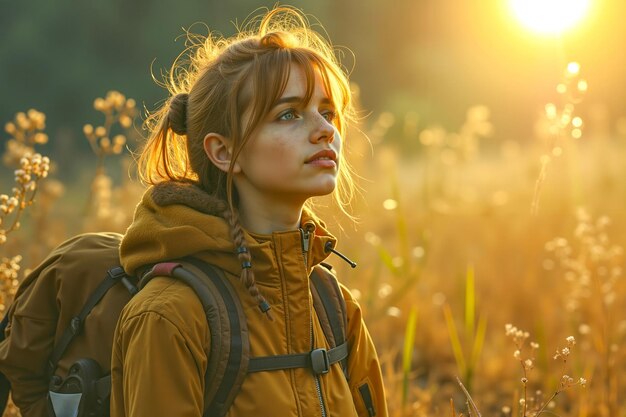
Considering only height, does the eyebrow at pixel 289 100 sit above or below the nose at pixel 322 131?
above

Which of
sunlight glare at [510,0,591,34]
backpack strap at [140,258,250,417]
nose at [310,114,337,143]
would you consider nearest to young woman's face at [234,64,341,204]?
nose at [310,114,337,143]

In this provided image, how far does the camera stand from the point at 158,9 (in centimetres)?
2480

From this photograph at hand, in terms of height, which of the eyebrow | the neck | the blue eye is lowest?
the neck

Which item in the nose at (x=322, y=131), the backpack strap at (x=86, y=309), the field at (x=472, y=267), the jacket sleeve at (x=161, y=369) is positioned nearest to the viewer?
the jacket sleeve at (x=161, y=369)

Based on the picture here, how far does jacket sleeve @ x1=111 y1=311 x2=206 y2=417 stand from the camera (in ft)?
6.27

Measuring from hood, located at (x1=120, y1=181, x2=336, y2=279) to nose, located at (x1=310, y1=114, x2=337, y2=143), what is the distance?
0.89 feet

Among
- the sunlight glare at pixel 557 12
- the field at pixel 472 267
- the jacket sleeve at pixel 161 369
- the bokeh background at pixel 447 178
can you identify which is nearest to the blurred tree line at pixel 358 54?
the bokeh background at pixel 447 178

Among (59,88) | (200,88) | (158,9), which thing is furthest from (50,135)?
(200,88)

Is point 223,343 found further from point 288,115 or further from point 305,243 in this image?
point 288,115

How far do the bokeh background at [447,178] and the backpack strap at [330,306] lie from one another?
0.52 m

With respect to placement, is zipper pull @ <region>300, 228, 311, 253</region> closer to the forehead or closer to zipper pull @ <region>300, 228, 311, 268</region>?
zipper pull @ <region>300, 228, 311, 268</region>

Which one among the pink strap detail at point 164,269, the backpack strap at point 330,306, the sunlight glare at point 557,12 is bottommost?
the backpack strap at point 330,306

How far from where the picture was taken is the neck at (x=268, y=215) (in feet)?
7.61

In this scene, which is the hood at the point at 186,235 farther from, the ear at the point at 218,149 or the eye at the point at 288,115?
the eye at the point at 288,115
